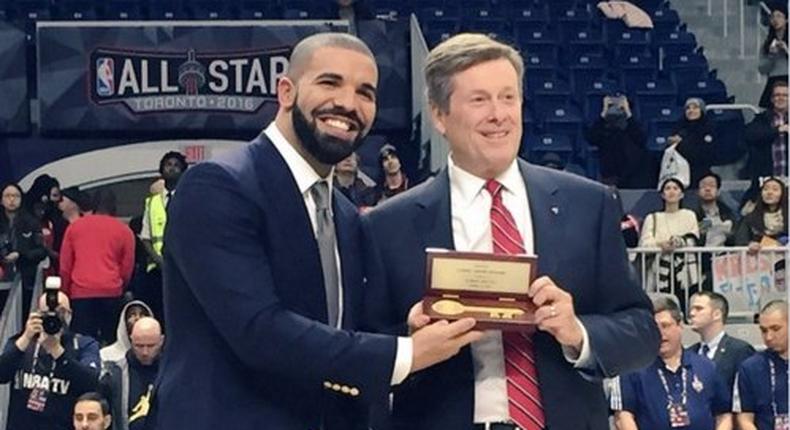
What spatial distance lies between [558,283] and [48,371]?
690cm

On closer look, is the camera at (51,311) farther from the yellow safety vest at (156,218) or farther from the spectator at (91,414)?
the yellow safety vest at (156,218)

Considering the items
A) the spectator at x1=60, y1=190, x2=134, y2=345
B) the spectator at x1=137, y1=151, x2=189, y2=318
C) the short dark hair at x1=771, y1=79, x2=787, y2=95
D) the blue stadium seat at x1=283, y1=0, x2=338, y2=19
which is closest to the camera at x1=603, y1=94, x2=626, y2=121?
the short dark hair at x1=771, y1=79, x2=787, y2=95

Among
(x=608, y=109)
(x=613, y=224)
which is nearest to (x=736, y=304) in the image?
(x=608, y=109)

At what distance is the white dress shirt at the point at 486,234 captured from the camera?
12.7ft

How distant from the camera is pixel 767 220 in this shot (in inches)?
503

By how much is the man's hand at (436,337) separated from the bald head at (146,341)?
21.2 ft

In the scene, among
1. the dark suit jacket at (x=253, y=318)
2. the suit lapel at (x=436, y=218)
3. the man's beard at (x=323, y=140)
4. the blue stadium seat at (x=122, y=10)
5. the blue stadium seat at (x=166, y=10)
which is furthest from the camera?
the blue stadium seat at (x=166, y=10)

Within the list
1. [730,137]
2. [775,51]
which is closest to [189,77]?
[730,137]

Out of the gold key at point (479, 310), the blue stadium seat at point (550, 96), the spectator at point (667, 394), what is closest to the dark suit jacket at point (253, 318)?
the gold key at point (479, 310)

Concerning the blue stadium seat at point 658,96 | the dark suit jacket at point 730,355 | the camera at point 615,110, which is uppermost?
the blue stadium seat at point 658,96

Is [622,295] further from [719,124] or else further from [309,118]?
[719,124]

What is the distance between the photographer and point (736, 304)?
1248 centimetres

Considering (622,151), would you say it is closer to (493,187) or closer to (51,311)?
(51,311)

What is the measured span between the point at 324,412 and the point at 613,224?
0.76 meters
